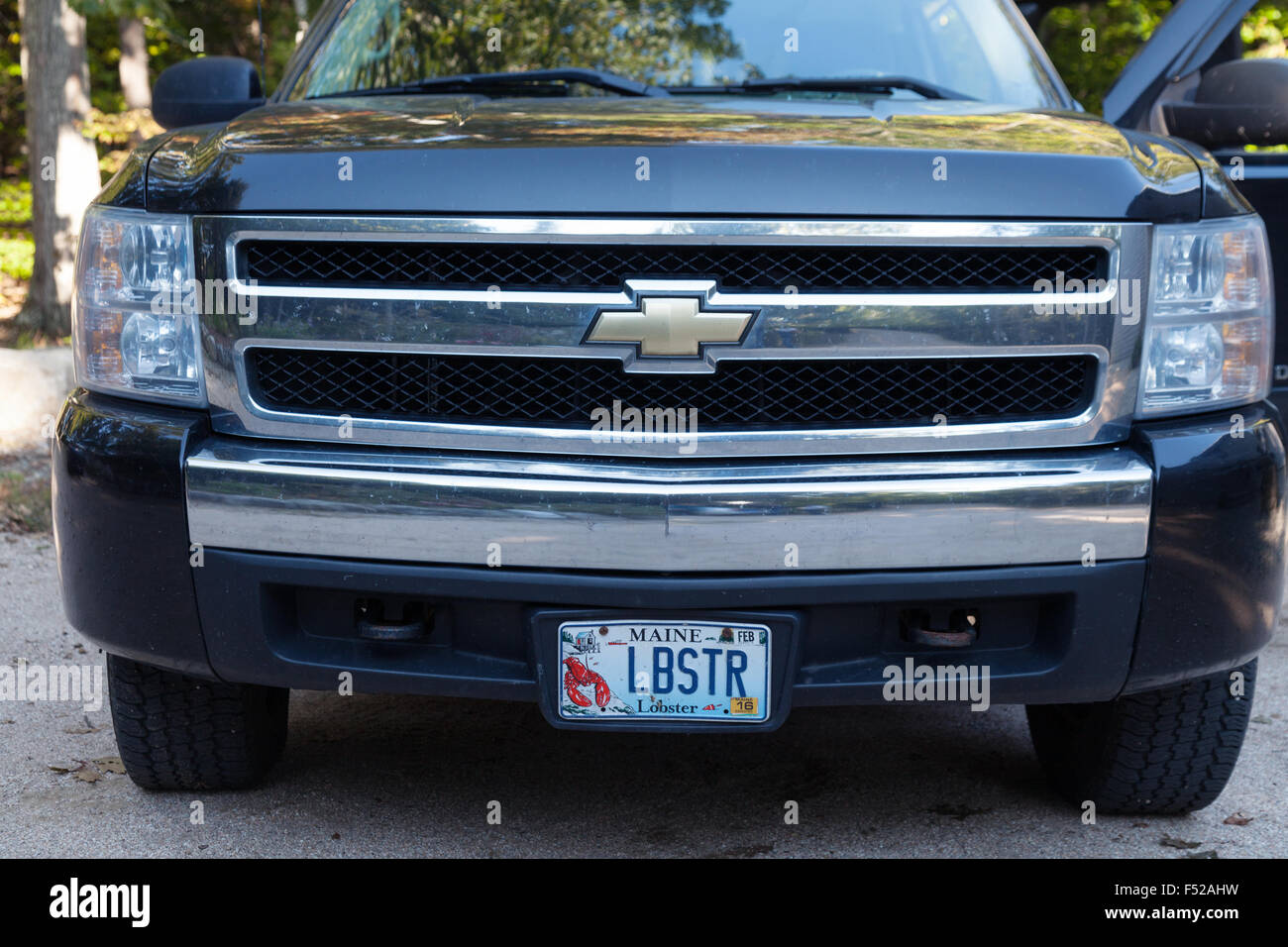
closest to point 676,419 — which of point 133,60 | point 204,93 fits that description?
point 204,93

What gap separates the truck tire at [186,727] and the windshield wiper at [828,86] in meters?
1.66

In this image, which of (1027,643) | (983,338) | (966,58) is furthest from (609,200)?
(966,58)

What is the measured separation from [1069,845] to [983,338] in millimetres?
1146

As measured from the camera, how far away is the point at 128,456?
8.14 feet

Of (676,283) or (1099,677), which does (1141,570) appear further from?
(676,283)

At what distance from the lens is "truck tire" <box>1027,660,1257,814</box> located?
2.83 meters

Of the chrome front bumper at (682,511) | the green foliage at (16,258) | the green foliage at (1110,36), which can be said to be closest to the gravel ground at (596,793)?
the chrome front bumper at (682,511)

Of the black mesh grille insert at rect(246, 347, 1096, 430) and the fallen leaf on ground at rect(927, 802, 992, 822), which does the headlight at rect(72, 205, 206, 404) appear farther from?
the fallen leaf on ground at rect(927, 802, 992, 822)

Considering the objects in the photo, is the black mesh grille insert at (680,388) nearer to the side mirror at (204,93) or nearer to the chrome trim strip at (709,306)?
the chrome trim strip at (709,306)

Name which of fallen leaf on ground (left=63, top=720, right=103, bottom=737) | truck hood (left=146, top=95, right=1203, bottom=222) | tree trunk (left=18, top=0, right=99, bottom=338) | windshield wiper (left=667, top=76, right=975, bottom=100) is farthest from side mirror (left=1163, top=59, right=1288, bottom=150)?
tree trunk (left=18, top=0, right=99, bottom=338)

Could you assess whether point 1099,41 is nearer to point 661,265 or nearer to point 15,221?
point 15,221

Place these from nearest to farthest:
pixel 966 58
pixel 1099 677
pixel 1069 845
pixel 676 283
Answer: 1. pixel 676 283
2. pixel 1099 677
3. pixel 1069 845
4. pixel 966 58

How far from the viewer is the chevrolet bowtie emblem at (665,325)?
2346 millimetres

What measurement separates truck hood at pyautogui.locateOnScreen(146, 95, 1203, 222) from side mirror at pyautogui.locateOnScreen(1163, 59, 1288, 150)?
0.89 metres
